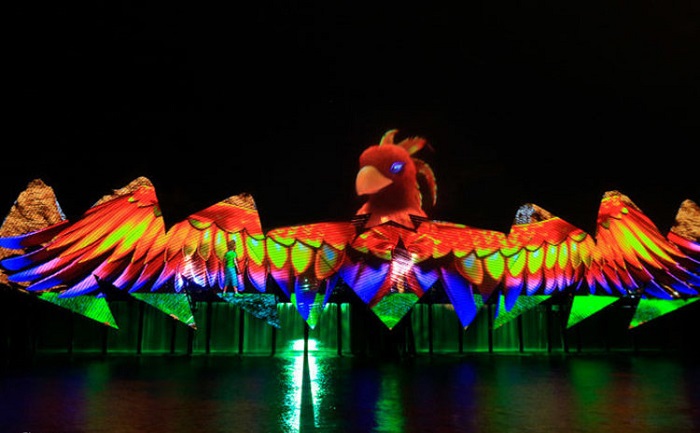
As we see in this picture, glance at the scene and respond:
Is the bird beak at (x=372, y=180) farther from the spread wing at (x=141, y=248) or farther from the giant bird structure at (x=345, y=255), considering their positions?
the spread wing at (x=141, y=248)

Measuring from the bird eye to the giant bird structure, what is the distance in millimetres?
27

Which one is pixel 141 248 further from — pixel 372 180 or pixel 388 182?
pixel 388 182

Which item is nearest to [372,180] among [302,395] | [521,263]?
[521,263]

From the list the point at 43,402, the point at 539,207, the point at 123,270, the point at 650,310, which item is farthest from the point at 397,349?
the point at 43,402

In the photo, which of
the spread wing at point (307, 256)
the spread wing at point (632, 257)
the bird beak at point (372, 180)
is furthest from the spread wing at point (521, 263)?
the bird beak at point (372, 180)

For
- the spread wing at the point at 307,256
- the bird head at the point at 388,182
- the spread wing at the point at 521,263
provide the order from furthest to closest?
the bird head at the point at 388,182
the spread wing at the point at 521,263
the spread wing at the point at 307,256

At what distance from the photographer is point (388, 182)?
1393 centimetres

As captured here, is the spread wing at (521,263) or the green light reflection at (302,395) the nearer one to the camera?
the green light reflection at (302,395)

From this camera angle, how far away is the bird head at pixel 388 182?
13.9m

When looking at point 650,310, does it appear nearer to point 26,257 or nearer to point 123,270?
point 123,270

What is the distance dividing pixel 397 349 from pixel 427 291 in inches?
70.1

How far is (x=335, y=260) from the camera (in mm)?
12578

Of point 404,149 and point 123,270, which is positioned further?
point 404,149

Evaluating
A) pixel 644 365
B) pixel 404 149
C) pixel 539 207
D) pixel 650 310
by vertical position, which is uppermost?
pixel 404 149
